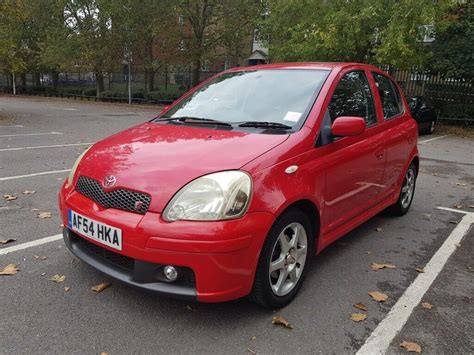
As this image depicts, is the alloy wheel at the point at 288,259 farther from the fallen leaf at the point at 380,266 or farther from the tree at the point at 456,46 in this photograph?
the tree at the point at 456,46

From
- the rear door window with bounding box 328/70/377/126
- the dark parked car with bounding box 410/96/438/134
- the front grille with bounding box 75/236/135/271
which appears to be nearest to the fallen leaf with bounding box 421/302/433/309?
the rear door window with bounding box 328/70/377/126

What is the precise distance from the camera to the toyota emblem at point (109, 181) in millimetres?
2828

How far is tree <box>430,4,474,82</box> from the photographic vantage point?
56.3 ft

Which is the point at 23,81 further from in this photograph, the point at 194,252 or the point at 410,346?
the point at 410,346

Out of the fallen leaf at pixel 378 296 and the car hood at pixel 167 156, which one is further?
the fallen leaf at pixel 378 296

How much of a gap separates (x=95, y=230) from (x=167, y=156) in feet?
2.19

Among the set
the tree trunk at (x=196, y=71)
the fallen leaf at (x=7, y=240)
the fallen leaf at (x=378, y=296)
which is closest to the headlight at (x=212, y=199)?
the fallen leaf at (x=378, y=296)

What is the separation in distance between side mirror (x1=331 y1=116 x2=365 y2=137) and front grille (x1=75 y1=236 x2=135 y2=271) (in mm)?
1785

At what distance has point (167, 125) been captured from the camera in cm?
376

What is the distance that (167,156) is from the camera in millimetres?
2941

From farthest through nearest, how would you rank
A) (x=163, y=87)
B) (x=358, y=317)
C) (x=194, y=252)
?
(x=163, y=87) < (x=358, y=317) < (x=194, y=252)

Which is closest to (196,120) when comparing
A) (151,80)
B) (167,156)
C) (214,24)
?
(167,156)

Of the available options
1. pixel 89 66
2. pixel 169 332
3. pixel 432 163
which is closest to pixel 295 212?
pixel 169 332

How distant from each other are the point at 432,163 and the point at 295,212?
25.5ft
